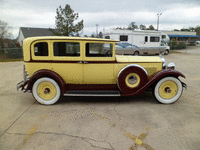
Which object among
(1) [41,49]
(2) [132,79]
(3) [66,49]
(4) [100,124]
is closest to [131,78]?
(2) [132,79]

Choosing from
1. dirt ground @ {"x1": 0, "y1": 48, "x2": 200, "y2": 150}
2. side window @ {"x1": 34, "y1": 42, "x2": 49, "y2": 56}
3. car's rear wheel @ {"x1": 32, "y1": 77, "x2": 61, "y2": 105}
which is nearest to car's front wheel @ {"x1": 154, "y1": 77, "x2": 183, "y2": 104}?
dirt ground @ {"x1": 0, "y1": 48, "x2": 200, "y2": 150}

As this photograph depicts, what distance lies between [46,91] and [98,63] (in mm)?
1738

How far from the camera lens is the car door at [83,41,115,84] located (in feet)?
13.9

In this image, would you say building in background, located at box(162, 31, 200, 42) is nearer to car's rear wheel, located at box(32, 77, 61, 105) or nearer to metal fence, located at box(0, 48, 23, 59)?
metal fence, located at box(0, 48, 23, 59)

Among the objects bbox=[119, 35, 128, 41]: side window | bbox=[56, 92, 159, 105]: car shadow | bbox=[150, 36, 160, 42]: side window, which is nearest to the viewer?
bbox=[56, 92, 159, 105]: car shadow

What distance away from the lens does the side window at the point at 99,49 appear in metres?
4.27

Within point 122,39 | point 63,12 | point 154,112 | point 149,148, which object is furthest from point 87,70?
point 63,12

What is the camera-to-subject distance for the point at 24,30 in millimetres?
40250

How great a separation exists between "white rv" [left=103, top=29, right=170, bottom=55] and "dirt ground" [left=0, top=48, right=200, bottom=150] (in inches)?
446

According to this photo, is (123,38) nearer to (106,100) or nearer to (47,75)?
(106,100)

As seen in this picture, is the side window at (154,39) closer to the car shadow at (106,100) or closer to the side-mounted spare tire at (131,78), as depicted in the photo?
the car shadow at (106,100)

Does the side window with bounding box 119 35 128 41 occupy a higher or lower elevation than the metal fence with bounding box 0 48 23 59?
higher

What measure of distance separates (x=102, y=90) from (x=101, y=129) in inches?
60.1

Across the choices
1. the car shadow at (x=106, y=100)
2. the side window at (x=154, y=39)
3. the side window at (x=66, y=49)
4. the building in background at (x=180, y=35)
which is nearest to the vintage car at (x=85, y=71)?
the side window at (x=66, y=49)
